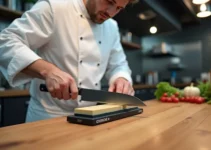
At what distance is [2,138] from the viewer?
0.45 m

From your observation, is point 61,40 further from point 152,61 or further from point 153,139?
point 152,61

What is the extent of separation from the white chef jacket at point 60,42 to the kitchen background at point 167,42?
1.75 meters

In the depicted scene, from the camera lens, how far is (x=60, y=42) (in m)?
0.92

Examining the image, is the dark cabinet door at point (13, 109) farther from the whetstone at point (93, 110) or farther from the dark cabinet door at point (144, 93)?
the dark cabinet door at point (144, 93)

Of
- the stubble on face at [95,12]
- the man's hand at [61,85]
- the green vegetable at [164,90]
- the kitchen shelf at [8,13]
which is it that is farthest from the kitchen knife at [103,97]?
the kitchen shelf at [8,13]

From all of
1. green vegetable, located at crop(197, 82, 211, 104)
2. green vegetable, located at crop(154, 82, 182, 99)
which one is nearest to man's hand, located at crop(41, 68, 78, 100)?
green vegetable, located at crop(154, 82, 182, 99)

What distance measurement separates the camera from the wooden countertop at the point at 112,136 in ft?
1.33

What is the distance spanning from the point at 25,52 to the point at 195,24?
3.48 meters

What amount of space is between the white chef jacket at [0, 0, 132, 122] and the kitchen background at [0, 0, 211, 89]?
175cm

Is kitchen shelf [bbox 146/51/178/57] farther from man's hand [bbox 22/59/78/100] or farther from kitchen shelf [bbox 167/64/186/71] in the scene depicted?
man's hand [bbox 22/59/78/100]

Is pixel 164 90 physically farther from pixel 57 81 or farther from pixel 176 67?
pixel 176 67

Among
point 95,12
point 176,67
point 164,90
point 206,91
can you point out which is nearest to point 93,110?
point 95,12

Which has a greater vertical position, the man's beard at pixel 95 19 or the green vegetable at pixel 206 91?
the man's beard at pixel 95 19

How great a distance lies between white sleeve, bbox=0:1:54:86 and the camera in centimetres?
71
